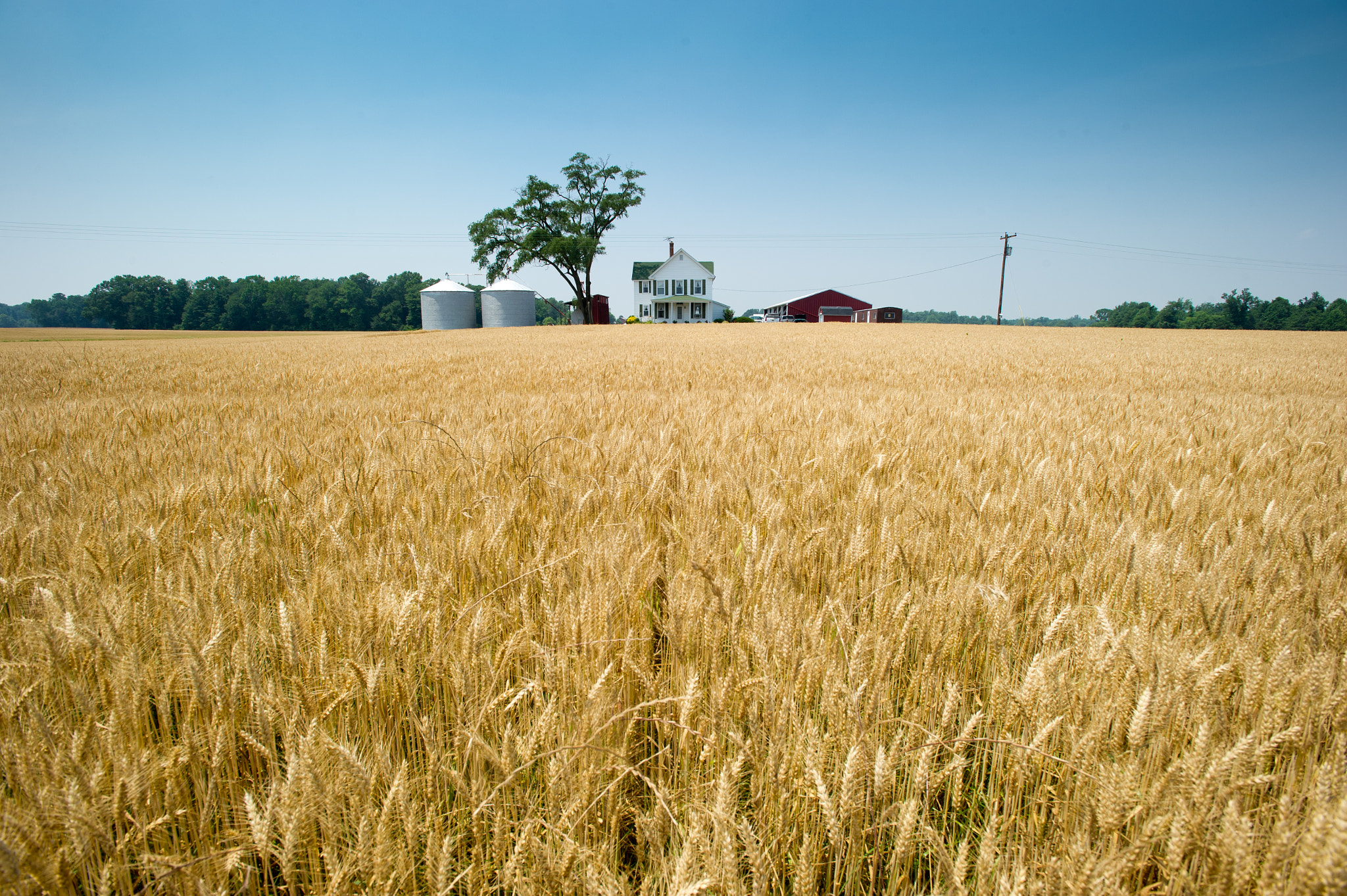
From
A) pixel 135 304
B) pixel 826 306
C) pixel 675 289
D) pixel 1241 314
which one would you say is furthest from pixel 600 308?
pixel 1241 314

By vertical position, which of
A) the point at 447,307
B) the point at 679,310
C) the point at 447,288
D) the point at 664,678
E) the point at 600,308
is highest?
the point at 679,310

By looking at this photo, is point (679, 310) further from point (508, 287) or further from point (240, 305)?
point (240, 305)

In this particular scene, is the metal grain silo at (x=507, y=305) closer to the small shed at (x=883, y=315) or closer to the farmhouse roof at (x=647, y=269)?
the farmhouse roof at (x=647, y=269)

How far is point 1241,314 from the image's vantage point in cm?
7412

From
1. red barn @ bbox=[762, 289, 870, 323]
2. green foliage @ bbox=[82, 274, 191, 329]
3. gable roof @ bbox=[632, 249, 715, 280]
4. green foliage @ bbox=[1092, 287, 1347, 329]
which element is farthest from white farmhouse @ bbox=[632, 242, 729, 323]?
green foliage @ bbox=[82, 274, 191, 329]

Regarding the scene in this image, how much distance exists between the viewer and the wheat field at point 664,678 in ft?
2.51

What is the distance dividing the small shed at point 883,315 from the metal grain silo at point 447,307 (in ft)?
184

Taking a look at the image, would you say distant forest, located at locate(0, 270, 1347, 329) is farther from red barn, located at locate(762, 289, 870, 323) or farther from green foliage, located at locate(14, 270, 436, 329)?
red barn, located at locate(762, 289, 870, 323)

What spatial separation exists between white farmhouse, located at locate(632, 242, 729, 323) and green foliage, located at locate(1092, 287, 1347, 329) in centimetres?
4955

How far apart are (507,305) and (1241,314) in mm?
94396

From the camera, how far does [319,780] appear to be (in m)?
0.79

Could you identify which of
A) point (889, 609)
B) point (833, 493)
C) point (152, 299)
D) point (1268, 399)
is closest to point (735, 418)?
point (833, 493)

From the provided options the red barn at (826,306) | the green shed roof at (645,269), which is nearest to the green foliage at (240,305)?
the green shed roof at (645,269)

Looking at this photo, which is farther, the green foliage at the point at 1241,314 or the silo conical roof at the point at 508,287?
the green foliage at the point at 1241,314
